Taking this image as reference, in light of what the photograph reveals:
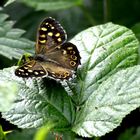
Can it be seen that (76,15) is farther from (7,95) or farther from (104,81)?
(7,95)

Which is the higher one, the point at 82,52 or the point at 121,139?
the point at 82,52

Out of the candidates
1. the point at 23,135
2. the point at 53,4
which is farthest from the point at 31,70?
the point at 53,4

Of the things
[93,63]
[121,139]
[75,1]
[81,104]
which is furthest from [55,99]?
[75,1]

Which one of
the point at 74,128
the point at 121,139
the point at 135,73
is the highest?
the point at 135,73

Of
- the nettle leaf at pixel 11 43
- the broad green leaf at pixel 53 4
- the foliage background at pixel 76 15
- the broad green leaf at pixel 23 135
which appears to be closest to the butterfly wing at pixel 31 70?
the nettle leaf at pixel 11 43

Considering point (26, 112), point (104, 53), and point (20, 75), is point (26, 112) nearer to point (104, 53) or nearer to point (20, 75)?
point (20, 75)

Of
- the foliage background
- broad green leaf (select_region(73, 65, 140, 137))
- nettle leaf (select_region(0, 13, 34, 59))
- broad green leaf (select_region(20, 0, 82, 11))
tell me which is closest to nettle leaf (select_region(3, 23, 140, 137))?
broad green leaf (select_region(73, 65, 140, 137))

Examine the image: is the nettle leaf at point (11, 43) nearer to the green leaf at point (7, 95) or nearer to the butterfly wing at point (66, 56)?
the butterfly wing at point (66, 56)
